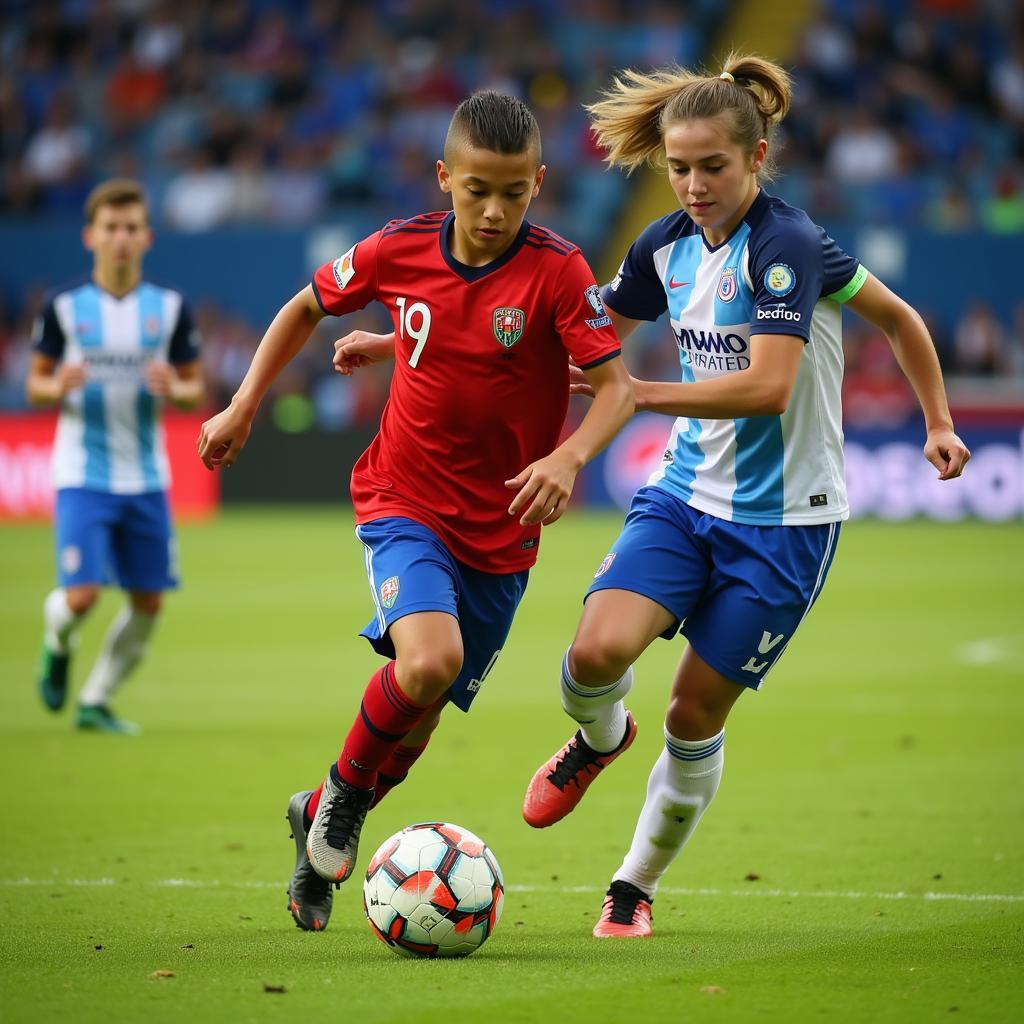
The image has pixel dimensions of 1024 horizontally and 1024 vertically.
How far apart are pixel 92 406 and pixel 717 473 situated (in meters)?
5.08

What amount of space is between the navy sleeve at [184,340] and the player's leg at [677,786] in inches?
196

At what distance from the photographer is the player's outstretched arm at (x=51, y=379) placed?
9.05 metres

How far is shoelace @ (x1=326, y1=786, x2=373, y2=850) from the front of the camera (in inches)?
196

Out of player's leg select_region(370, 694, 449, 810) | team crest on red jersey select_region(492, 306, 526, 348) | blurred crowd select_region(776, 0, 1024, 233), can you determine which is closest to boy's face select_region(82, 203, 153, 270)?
player's leg select_region(370, 694, 449, 810)

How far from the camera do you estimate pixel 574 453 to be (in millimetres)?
4668

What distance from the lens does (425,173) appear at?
24.7 metres

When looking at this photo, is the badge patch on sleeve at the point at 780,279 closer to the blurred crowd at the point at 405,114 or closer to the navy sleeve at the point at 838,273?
the navy sleeve at the point at 838,273

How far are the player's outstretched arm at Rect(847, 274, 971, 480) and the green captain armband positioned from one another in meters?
0.01

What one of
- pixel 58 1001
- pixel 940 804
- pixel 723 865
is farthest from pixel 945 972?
pixel 940 804

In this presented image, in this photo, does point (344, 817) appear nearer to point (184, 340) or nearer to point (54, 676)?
point (54, 676)

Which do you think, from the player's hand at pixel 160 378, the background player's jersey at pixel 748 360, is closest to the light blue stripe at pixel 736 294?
the background player's jersey at pixel 748 360

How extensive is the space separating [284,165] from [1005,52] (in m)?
10.9

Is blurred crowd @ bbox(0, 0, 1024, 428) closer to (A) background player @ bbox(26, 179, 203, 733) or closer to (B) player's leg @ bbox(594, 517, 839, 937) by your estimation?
(A) background player @ bbox(26, 179, 203, 733)

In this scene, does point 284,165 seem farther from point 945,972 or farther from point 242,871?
point 945,972
